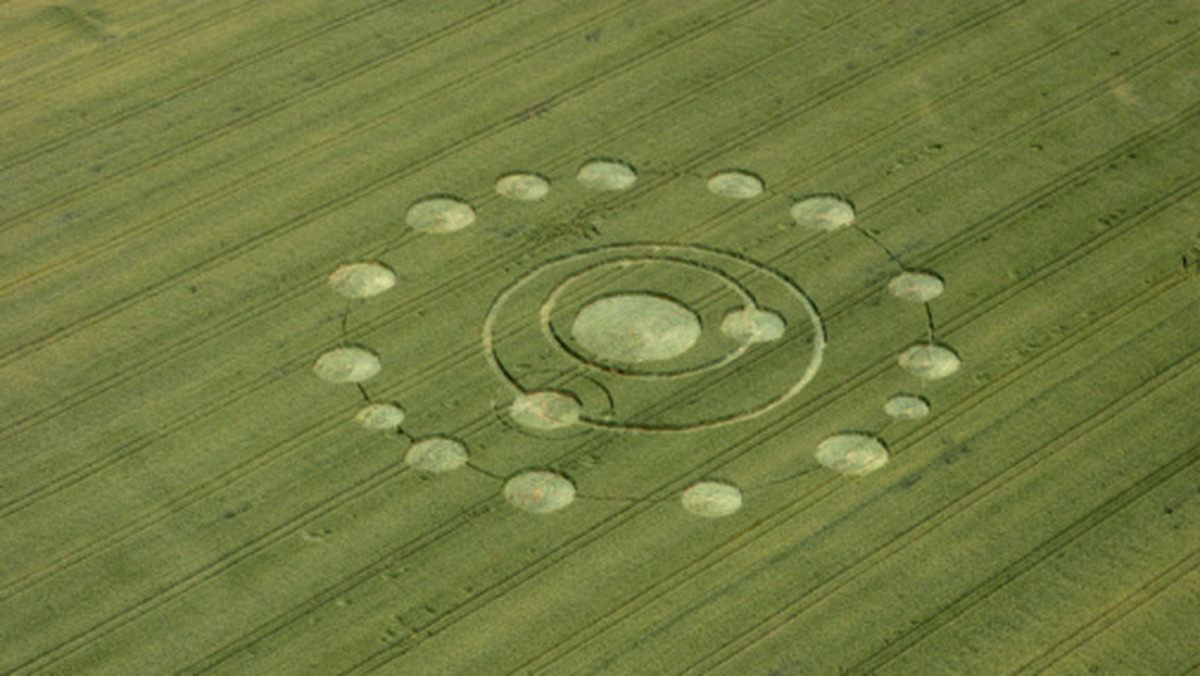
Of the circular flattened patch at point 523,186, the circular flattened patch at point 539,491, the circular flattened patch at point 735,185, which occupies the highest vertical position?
the circular flattened patch at point 523,186

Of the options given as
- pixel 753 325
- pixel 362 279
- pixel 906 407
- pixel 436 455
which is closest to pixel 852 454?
pixel 906 407

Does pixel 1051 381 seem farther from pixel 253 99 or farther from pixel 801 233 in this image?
pixel 253 99

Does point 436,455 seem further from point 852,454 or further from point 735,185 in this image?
point 735,185

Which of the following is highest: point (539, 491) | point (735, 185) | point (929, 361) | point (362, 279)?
point (362, 279)

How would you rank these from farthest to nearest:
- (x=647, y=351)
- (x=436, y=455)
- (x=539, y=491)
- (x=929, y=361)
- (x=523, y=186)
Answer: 1. (x=523, y=186)
2. (x=647, y=351)
3. (x=929, y=361)
4. (x=436, y=455)
5. (x=539, y=491)

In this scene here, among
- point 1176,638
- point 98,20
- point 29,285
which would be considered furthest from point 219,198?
point 1176,638

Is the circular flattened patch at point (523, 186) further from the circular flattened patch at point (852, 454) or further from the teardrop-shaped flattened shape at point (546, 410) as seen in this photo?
the circular flattened patch at point (852, 454)

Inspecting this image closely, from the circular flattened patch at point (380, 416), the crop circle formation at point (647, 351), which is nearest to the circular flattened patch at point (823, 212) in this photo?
the crop circle formation at point (647, 351)
